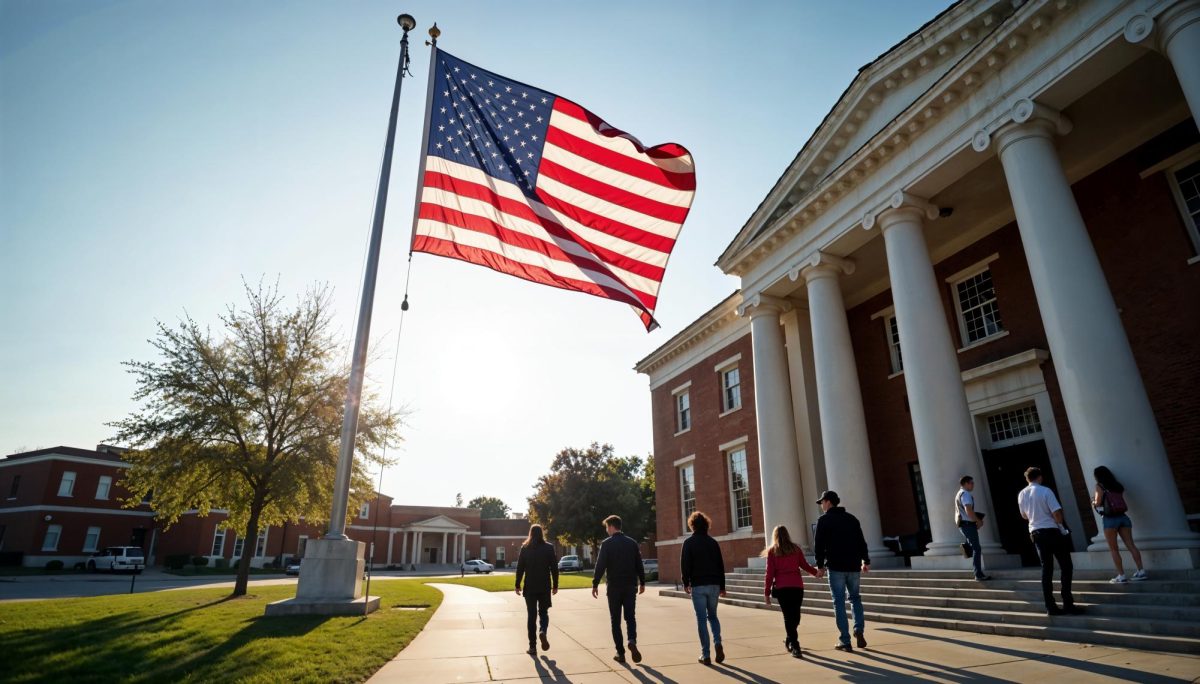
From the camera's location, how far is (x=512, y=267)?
32.7 ft

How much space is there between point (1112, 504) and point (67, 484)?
199 feet

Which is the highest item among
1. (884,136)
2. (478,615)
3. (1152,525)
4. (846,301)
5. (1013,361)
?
(884,136)

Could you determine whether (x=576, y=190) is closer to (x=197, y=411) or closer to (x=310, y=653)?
(x=310, y=653)

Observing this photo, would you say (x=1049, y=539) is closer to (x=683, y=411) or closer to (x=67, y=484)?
(x=683, y=411)

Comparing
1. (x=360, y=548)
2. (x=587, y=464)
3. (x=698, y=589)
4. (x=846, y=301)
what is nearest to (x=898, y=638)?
(x=698, y=589)

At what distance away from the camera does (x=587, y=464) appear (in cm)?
4769

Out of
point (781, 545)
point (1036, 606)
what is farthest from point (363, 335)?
point (1036, 606)

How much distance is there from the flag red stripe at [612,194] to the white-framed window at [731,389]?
42.7ft

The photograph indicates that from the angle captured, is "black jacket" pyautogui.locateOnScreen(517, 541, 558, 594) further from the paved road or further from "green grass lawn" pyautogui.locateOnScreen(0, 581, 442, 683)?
the paved road

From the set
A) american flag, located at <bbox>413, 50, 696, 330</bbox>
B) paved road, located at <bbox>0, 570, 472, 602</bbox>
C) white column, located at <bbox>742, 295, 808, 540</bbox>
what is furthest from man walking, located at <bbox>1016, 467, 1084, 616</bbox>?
paved road, located at <bbox>0, 570, 472, 602</bbox>

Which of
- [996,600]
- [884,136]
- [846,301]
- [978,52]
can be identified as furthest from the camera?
[846,301]

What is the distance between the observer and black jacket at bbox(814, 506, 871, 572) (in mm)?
7430

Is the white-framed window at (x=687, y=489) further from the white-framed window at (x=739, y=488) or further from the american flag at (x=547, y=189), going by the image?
the american flag at (x=547, y=189)

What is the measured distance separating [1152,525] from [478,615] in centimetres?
1189
